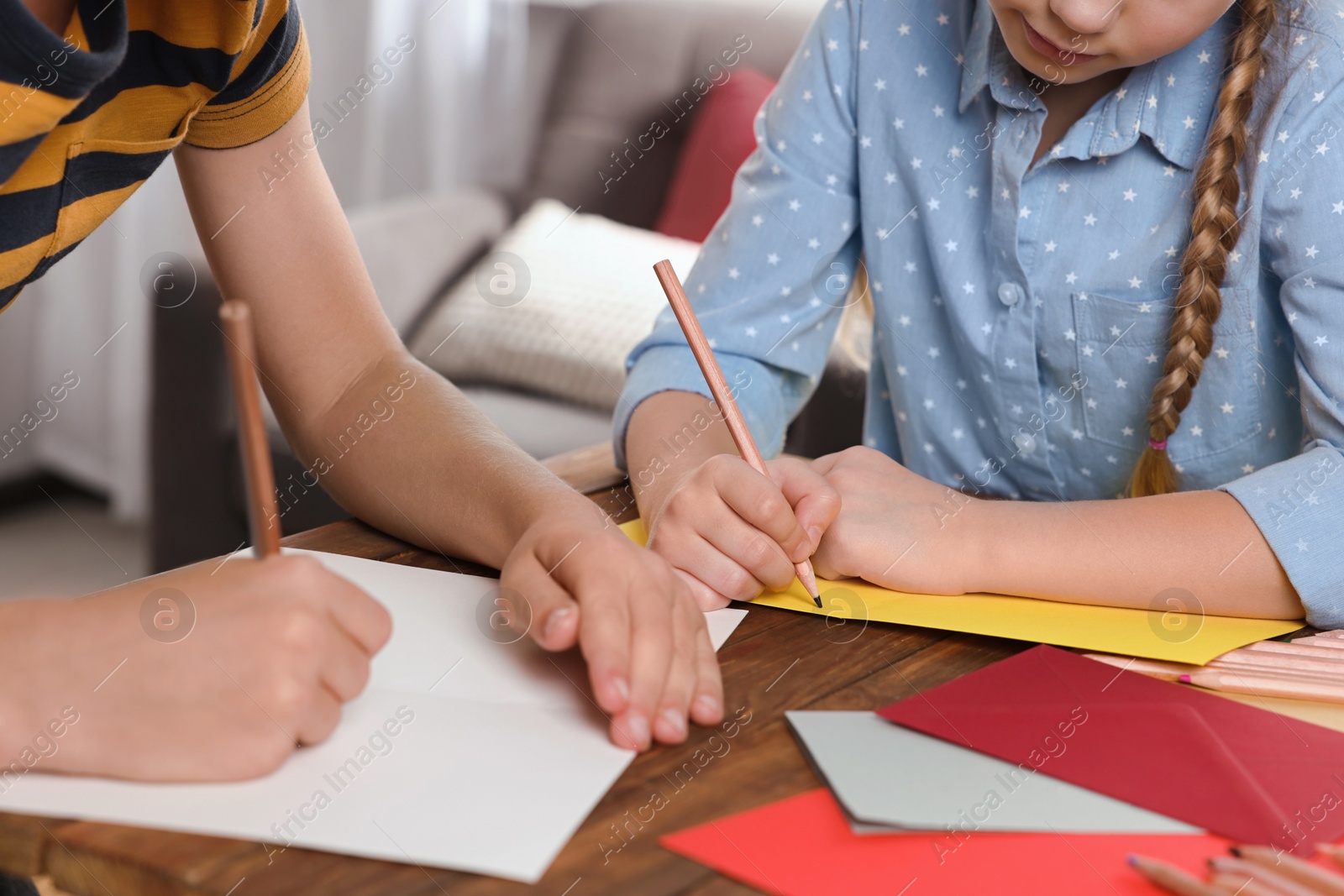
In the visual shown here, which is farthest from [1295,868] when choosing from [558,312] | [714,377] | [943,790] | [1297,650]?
[558,312]

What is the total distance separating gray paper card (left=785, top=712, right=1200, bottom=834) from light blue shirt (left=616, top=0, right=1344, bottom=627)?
269mm

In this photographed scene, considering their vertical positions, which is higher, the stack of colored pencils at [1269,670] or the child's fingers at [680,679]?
the stack of colored pencils at [1269,670]

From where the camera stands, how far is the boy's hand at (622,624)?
1.70 feet

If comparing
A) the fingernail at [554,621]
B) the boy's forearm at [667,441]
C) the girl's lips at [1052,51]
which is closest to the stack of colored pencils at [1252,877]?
the fingernail at [554,621]

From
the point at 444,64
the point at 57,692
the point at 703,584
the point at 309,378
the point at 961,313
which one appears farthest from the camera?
the point at 444,64

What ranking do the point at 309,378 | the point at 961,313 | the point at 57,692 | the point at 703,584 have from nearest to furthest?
the point at 57,692 → the point at 703,584 → the point at 309,378 → the point at 961,313

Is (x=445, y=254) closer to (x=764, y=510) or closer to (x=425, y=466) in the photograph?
(x=425, y=466)

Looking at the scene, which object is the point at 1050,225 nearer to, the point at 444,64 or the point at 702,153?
the point at 702,153

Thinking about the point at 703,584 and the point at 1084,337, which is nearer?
the point at 703,584

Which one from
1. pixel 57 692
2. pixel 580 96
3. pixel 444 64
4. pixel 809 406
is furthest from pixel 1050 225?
pixel 444 64

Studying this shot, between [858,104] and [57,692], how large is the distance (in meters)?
0.74

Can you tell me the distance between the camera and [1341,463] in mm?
722

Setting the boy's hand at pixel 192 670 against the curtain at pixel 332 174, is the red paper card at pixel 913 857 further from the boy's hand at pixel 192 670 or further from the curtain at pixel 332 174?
the curtain at pixel 332 174

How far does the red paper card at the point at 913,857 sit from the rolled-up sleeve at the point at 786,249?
0.51 m
